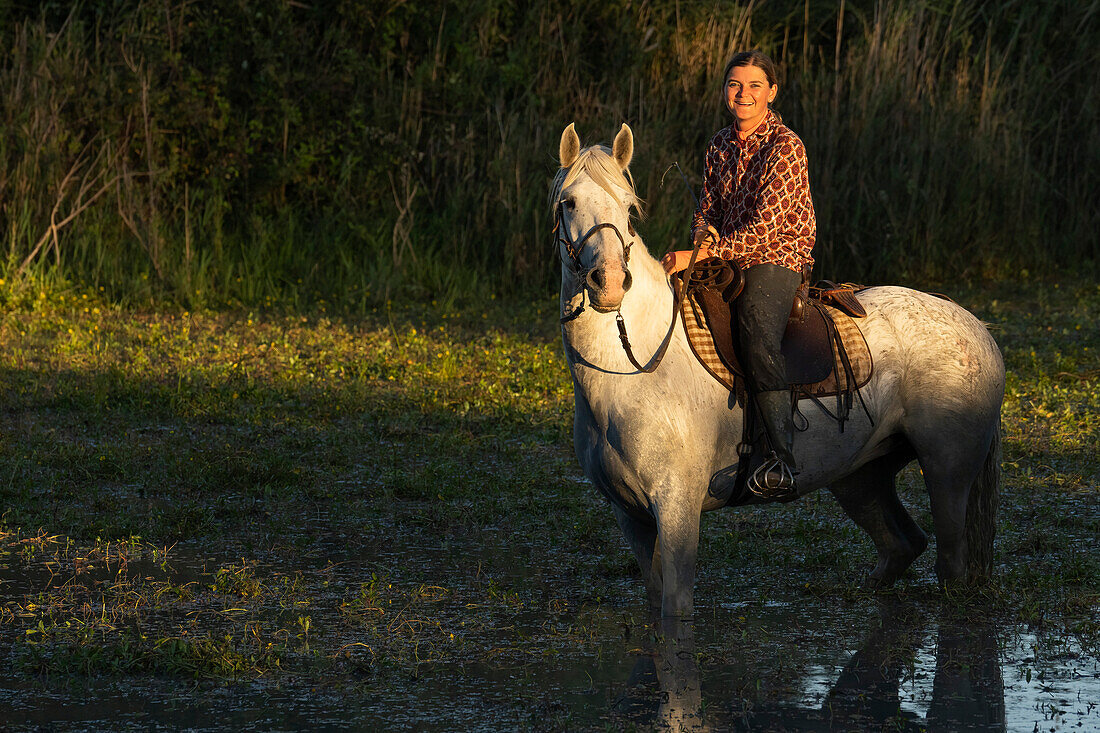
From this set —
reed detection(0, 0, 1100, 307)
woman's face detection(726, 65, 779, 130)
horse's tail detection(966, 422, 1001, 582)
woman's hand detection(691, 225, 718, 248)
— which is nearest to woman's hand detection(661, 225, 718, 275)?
woman's hand detection(691, 225, 718, 248)

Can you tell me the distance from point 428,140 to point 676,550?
1190 centimetres

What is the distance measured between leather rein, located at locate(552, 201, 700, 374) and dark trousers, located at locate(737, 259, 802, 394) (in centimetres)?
26

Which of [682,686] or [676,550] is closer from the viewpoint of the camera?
[682,686]

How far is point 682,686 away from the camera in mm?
4684

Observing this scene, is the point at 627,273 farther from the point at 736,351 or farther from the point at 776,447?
the point at 776,447

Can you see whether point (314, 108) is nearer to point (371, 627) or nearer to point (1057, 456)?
point (1057, 456)

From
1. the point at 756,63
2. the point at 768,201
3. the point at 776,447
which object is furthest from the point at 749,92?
the point at 776,447

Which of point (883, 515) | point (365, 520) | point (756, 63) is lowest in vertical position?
point (365, 520)

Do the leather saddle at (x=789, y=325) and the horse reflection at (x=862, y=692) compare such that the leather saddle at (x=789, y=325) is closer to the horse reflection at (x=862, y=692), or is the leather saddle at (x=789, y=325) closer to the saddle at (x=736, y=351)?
the saddle at (x=736, y=351)

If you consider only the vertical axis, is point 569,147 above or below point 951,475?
above

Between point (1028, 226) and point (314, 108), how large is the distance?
364 inches

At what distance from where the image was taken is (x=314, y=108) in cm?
1644

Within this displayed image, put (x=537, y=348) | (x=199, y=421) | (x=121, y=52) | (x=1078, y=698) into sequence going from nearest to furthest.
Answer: (x=1078, y=698) < (x=199, y=421) < (x=537, y=348) < (x=121, y=52)

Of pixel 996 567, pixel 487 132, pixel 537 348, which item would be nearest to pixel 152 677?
pixel 996 567
